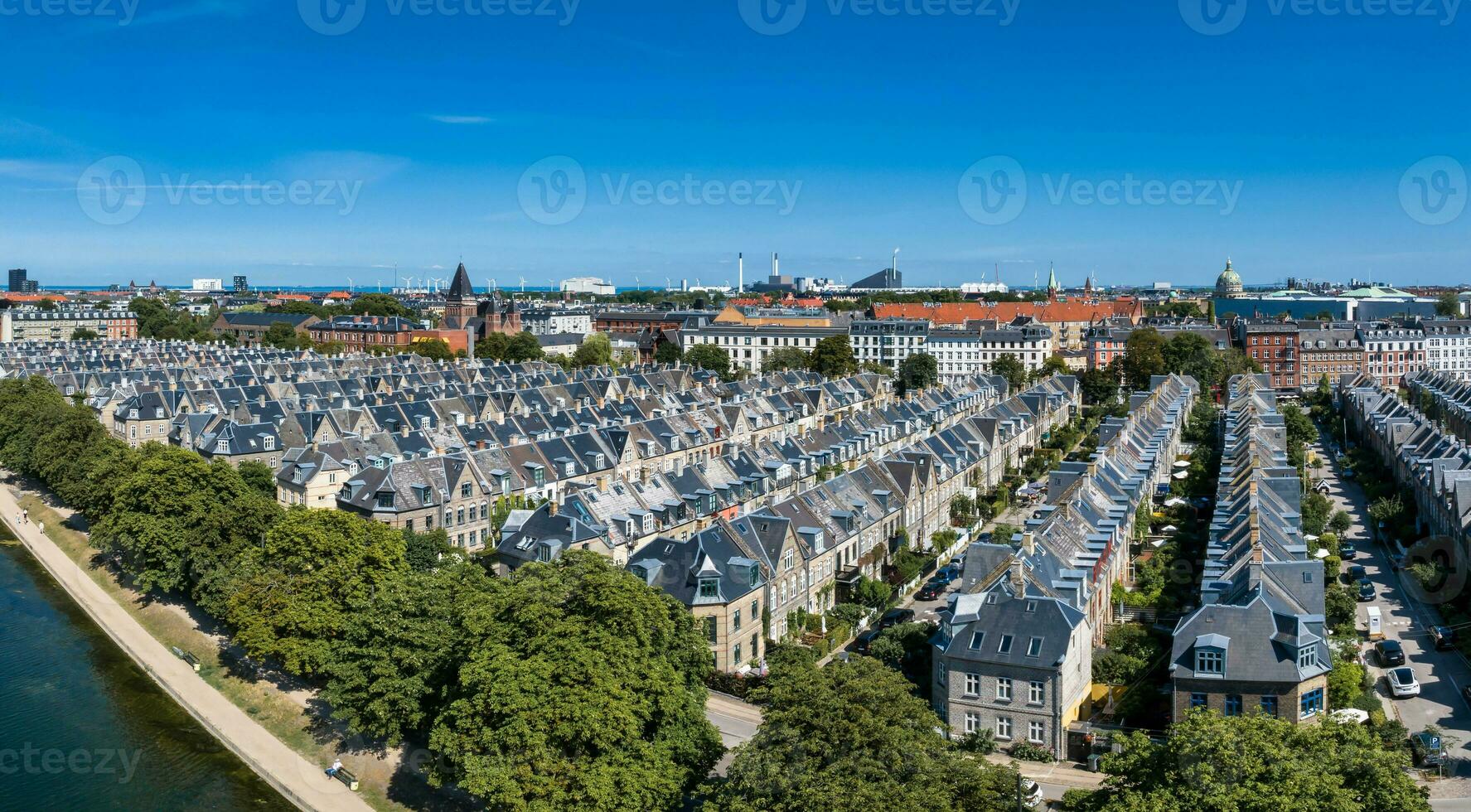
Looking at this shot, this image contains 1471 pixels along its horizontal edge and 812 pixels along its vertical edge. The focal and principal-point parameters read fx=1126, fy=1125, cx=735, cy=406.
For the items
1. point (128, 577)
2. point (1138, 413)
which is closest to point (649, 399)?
point (1138, 413)

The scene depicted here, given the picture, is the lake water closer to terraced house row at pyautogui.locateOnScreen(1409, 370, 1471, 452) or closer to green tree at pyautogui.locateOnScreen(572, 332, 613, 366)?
terraced house row at pyautogui.locateOnScreen(1409, 370, 1471, 452)

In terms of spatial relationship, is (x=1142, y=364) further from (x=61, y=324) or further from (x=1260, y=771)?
(x=61, y=324)

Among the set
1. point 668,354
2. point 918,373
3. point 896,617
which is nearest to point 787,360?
point 918,373

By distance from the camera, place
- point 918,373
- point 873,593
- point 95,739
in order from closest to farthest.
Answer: point 95,739
point 873,593
point 918,373

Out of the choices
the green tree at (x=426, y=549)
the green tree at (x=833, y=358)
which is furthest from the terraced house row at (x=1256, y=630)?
the green tree at (x=833, y=358)

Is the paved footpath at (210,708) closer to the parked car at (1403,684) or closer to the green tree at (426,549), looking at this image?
the green tree at (426,549)

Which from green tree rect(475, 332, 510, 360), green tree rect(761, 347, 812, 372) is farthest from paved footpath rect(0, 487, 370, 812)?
green tree rect(475, 332, 510, 360)
